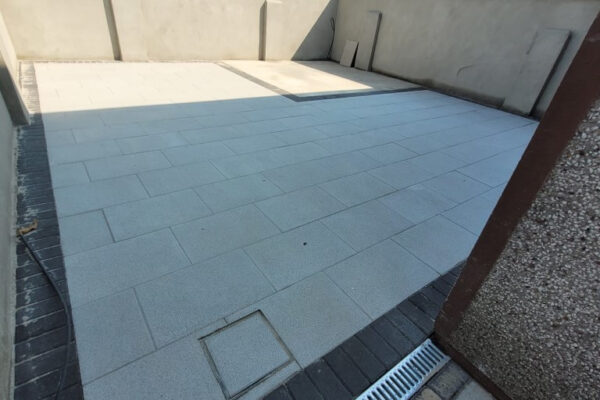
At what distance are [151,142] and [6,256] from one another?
1.84 metres

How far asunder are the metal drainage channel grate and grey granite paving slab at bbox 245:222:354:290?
691mm

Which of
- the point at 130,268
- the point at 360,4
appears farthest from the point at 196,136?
the point at 360,4

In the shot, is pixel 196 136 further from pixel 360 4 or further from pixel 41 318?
pixel 360 4

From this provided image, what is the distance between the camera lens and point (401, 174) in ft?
10.7

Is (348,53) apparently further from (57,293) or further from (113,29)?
(57,293)

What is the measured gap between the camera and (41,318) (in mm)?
1527

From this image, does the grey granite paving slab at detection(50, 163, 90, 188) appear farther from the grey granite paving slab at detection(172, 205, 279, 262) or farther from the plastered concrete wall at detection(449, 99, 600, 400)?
the plastered concrete wall at detection(449, 99, 600, 400)

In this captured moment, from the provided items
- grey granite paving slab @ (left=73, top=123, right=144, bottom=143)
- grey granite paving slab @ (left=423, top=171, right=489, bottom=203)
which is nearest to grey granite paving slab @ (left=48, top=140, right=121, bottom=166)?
grey granite paving slab @ (left=73, top=123, right=144, bottom=143)

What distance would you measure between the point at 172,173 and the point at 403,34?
667 centimetres

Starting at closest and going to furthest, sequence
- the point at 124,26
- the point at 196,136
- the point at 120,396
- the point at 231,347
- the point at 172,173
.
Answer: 1. the point at 120,396
2. the point at 231,347
3. the point at 172,173
4. the point at 196,136
5. the point at 124,26

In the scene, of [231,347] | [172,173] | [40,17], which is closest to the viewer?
[231,347]

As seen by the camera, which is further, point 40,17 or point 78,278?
point 40,17

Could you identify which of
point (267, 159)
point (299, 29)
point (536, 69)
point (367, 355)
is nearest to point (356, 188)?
point (267, 159)

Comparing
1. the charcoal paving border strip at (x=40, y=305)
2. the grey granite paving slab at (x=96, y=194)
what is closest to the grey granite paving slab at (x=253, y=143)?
the grey granite paving slab at (x=96, y=194)
